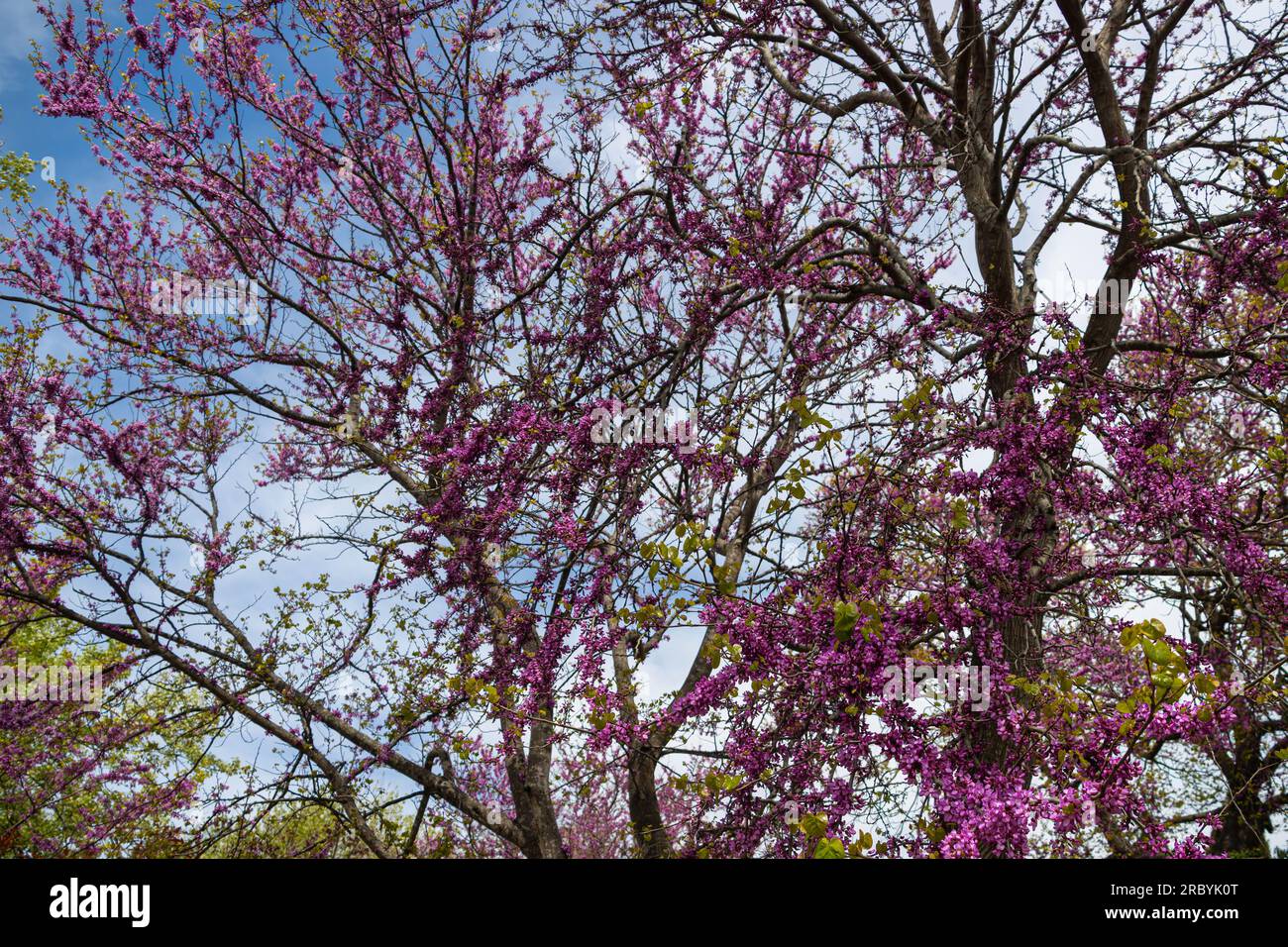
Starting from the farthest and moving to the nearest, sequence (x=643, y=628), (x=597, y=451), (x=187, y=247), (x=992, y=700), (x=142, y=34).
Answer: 1. (x=187, y=247)
2. (x=142, y=34)
3. (x=597, y=451)
4. (x=643, y=628)
5. (x=992, y=700)

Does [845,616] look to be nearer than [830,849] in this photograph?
No

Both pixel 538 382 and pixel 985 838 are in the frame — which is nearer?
pixel 985 838

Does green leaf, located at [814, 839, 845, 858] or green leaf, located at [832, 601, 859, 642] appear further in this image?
green leaf, located at [832, 601, 859, 642]

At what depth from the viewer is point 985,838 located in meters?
3.11

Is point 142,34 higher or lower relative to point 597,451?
higher

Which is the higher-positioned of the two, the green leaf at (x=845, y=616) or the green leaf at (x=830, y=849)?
the green leaf at (x=845, y=616)

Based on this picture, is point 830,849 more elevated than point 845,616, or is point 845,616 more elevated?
point 845,616

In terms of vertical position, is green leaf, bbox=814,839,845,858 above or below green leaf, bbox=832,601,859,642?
below

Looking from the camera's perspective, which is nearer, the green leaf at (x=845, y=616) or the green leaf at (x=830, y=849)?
the green leaf at (x=830, y=849)
